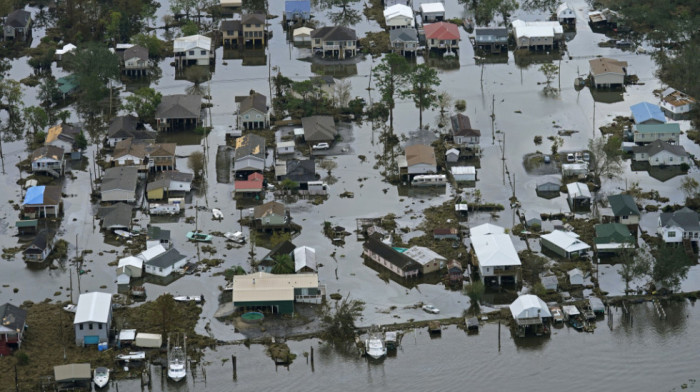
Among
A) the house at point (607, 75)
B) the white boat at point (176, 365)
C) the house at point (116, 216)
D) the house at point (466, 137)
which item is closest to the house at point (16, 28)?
the house at point (116, 216)

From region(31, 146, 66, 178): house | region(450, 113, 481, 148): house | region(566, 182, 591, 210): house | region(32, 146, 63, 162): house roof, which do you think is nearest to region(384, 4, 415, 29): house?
region(450, 113, 481, 148): house

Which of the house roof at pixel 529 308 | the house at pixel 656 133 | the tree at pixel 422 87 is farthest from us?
the tree at pixel 422 87

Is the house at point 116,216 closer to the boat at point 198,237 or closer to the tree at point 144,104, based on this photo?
the boat at point 198,237

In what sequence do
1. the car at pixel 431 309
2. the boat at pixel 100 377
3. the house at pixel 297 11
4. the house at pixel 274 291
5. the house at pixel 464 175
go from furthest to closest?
1. the house at pixel 297 11
2. the house at pixel 464 175
3. the car at pixel 431 309
4. the house at pixel 274 291
5. the boat at pixel 100 377

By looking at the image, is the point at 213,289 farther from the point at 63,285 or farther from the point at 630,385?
the point at 630,385

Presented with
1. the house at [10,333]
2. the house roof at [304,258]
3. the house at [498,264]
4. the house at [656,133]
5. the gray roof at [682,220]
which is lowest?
the house at [10,333]

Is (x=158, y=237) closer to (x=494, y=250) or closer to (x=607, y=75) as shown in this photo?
(x=494, y=250)

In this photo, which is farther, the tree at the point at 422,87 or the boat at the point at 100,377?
the tree at the point at 422,87

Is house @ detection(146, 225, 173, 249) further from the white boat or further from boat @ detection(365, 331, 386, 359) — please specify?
boat @ detection(365, 331, 386, 359)
